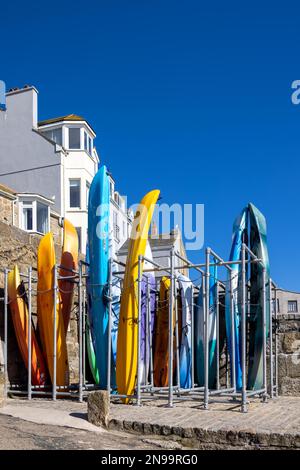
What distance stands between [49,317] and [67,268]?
853mm

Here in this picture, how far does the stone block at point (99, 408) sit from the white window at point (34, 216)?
18.4m

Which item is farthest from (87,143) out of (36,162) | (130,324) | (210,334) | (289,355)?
(130,324)

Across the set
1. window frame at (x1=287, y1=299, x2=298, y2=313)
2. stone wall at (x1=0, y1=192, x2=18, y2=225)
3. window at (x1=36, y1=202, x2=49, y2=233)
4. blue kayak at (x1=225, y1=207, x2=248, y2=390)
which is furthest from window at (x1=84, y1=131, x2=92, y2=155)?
window frame at (x1=287, y1=299, x2=298, y2=313)

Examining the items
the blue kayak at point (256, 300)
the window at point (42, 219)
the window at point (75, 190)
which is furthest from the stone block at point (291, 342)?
the window at point (75, 190)

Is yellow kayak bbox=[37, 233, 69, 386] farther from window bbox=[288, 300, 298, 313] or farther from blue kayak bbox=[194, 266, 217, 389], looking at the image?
window bbox=[288, 300, 298, 313]

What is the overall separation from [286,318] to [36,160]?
19.1 meters

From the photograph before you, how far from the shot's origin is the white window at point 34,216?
25.2 m

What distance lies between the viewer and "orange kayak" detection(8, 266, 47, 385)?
10.3 metres

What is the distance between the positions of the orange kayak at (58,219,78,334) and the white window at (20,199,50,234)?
14091mm

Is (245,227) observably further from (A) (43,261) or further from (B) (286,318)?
(A) (43,261)

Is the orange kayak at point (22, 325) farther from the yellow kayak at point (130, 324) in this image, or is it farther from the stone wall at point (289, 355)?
the stone wall at point (289, 355)

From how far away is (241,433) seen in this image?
621 centimetres

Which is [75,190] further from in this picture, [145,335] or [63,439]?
[63,439]

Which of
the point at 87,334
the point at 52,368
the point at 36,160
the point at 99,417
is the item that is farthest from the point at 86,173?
the point at 99,417
